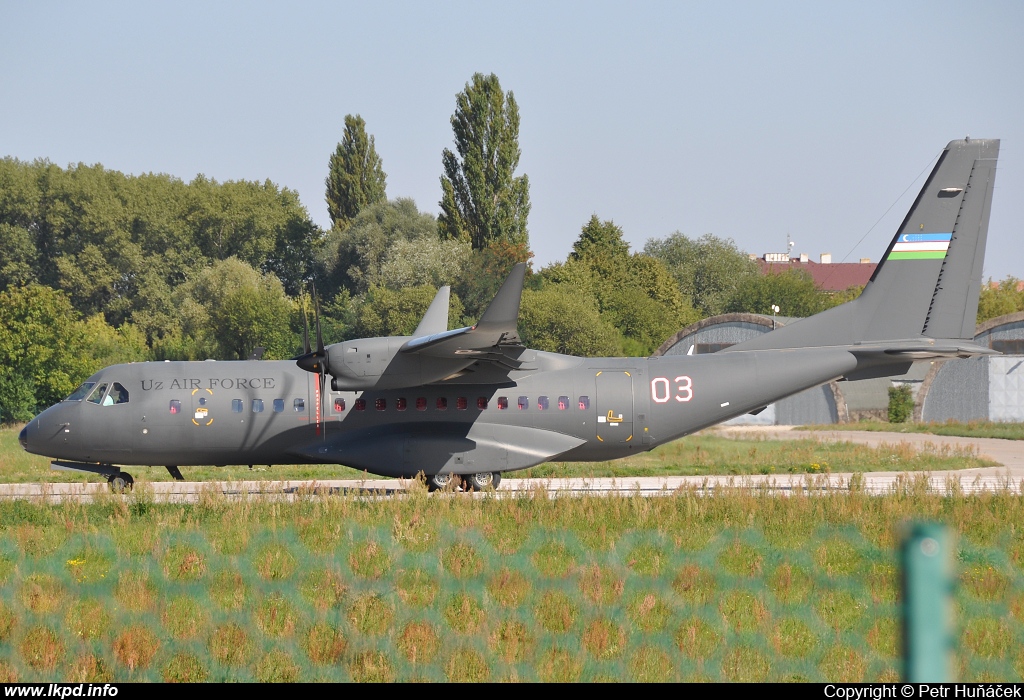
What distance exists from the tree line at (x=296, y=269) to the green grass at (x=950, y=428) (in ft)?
64.0

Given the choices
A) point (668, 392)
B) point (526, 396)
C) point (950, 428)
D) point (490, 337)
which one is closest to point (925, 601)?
point (490, 337)

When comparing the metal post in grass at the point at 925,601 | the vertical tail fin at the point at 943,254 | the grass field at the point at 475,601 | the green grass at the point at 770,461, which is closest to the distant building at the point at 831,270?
the green grass at the point at 770,461

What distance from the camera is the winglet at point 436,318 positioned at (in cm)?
2377


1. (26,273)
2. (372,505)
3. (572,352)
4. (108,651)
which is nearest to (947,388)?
(572,352)

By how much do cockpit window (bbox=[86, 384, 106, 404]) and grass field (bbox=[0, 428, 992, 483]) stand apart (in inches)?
200

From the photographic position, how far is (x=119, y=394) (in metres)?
21.8

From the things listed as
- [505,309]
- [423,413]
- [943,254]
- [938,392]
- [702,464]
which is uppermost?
[943,254]

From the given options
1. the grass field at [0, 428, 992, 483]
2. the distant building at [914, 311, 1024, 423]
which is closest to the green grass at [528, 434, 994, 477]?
the grass field at [0, 428, 992, 483]

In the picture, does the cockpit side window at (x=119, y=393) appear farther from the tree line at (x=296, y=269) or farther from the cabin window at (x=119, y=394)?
the tree line at (x=296, y=269)

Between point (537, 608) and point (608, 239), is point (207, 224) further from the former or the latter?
point (537, 608)

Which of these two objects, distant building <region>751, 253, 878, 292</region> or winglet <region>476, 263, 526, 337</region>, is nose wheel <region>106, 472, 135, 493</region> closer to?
winglet <region>476, 263, 526, 337</region>

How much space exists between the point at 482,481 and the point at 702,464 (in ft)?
33.5

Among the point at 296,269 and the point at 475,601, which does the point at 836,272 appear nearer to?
the point at 296,269
